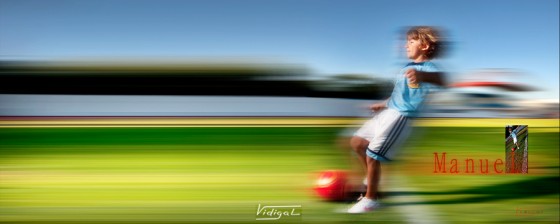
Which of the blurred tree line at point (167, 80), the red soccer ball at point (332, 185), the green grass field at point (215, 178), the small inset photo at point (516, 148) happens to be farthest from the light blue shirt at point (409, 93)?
the small inset photo at point (516, 148)

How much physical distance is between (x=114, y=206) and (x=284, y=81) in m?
1.12

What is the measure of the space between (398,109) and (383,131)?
144 mm

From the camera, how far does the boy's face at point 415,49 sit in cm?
266

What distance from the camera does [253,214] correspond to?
2.71 metres

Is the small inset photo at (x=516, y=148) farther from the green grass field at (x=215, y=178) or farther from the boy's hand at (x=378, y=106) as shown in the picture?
the boy's hand at (x=378, y=106)

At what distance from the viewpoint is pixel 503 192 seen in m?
3.17

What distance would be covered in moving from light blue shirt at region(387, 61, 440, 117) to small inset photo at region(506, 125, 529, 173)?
61 cm

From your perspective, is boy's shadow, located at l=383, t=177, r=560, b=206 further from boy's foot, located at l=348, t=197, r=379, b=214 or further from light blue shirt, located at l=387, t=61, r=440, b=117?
light blue shirt, located at l=387, t=61, r=440, b=117

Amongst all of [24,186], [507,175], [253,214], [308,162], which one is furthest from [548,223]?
[24,186]

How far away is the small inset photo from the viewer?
2932mm

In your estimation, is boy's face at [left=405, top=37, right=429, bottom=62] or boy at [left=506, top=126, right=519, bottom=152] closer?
boy's face at [left=405, top=37, right=429, bottom=62]

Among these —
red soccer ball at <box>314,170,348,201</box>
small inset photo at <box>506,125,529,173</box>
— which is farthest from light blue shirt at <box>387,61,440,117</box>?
small inset photo at <box>506,125,529,173</box>

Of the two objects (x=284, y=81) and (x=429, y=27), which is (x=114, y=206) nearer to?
(x=284, y=81)

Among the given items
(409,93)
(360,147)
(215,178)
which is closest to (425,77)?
(409,93)
